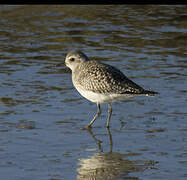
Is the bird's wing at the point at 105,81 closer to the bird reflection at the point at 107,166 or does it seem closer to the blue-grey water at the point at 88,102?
the blue-grey water at the point at 88,102

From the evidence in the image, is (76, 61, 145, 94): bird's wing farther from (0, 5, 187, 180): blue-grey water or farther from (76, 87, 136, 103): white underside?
(0, 5, 187, 180): blue-grey water

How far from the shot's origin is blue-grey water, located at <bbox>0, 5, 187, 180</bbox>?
25.0 feet

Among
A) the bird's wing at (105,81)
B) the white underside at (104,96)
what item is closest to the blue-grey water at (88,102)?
the white underside at (104,96)

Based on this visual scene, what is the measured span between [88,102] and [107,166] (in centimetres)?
369

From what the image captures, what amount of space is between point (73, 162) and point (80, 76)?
2.61 meters

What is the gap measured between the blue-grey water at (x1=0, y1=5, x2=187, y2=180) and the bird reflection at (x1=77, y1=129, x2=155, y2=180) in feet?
0.05

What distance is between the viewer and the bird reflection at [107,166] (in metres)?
7.19

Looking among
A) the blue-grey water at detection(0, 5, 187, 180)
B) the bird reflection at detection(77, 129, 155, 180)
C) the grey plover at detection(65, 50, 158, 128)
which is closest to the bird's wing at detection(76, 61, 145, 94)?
the grey plover at detection(65, 50, 158, 128)

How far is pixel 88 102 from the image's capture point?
1120cm

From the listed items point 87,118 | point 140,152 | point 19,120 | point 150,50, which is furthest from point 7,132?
point 150,50

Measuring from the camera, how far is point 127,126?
9.47 meters

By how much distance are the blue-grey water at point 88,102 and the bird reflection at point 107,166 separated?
14 mm

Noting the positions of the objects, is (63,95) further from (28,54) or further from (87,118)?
(28,54)

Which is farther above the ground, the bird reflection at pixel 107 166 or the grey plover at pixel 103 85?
the grey plover at pixel 103 85
